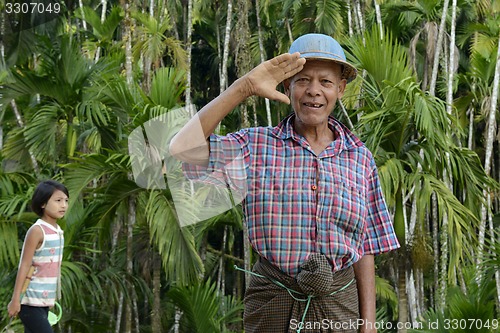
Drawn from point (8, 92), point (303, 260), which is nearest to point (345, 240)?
point (303, 260)

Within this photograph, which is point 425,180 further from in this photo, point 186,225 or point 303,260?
point 303,260

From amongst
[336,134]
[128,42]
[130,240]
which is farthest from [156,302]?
[336,134]

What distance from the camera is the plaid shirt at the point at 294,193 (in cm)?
225

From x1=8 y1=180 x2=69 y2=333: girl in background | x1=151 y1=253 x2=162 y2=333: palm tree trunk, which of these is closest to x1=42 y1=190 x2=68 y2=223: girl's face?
x1=8 y1=180 x2=69 y2=333: girl in background

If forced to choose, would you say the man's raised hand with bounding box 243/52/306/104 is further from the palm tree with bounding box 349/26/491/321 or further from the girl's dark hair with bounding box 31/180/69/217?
the palm tree with bounding box 349/26/491/321

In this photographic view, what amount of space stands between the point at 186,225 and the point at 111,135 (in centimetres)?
146

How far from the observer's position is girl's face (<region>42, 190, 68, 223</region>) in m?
4.61

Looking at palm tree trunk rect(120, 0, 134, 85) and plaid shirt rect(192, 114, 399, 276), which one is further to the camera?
palm tree trunk rect(120, 0, 134, 85)

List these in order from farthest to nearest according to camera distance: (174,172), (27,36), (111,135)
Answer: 1. (27,36)
2. (111,135)
3. (174,172)

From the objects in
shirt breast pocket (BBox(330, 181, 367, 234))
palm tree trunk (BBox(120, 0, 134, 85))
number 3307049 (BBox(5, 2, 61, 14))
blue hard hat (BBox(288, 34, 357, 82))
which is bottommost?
shirt breast pocket (BBox(330, 181, 367, 234))

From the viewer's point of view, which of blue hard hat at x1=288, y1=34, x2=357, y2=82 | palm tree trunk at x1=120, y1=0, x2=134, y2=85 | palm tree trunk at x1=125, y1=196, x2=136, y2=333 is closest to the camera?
blue hard hat at x1=288, y1=34, x2=357, y2=82

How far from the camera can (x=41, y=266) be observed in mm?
4527

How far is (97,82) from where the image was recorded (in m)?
8.09

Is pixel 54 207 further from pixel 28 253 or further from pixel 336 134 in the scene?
pixel 336 134
